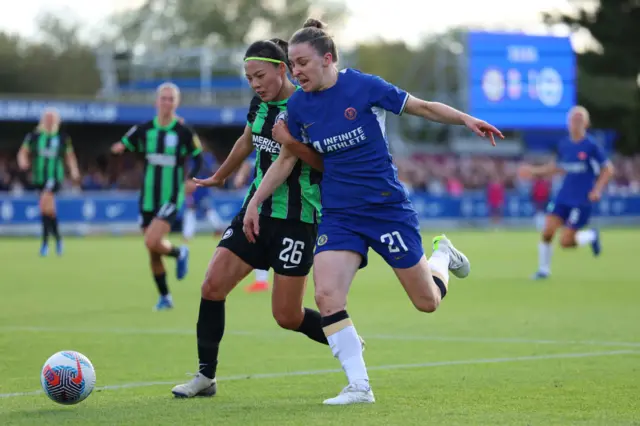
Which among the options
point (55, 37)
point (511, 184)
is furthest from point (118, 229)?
point (55, 37)

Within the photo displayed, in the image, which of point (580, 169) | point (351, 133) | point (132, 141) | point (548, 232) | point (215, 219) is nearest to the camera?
point (351, 133)

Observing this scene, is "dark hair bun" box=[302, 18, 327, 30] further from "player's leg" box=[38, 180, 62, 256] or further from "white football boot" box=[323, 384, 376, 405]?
"player's leg" box=[38, 180, 62, 256]

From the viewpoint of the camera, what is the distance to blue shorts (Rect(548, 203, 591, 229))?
1791 cm

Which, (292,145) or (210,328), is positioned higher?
(292,145)

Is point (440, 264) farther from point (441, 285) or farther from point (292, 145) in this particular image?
point (292, 145)

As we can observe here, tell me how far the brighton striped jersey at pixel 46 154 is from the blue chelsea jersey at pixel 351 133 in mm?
16772

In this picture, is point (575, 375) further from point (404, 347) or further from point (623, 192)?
point (623, 192)

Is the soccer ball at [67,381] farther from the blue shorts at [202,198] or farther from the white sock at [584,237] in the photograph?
the blue shorts at [202,198]

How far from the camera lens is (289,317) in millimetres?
7570

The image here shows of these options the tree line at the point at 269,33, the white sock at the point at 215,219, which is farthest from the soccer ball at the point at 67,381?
the tree line at the point at 269,33

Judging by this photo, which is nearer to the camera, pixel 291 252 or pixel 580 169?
pixel 291 252

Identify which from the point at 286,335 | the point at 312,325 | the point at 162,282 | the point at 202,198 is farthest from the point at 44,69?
the point at 312,325

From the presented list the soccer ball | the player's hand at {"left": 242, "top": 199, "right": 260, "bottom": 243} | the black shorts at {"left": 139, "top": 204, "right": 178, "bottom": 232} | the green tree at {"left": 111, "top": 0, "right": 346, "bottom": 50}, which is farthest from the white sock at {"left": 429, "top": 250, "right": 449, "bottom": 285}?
the green tree at {"left": 111, "top": 0, "right": 346, "bottom": 50}

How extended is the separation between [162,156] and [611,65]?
55537mm
